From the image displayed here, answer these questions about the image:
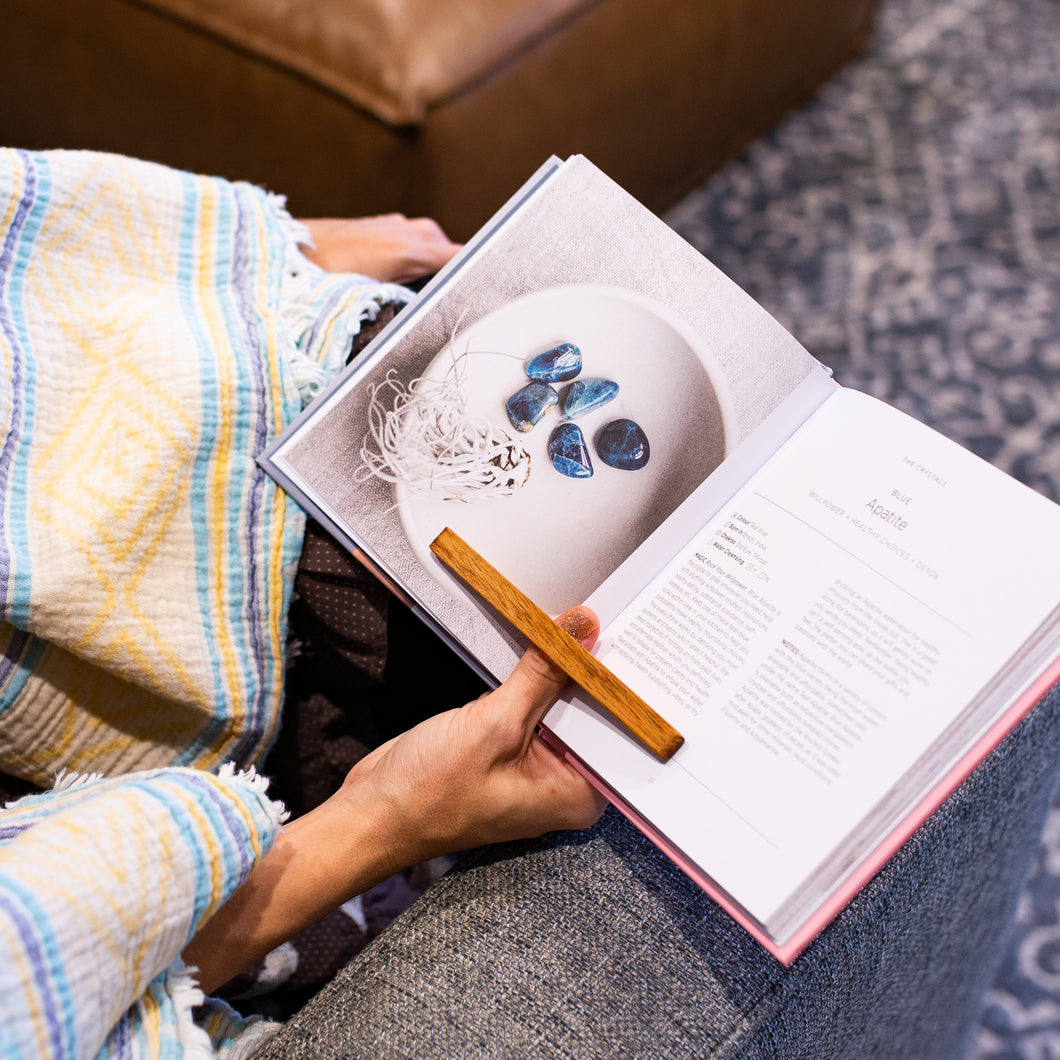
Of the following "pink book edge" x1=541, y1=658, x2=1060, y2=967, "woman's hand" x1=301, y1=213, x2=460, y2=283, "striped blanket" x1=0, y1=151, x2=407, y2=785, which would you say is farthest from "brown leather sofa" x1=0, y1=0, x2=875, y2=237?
"pink book edge" x1=541, y1=658, x2=1060, y2=967

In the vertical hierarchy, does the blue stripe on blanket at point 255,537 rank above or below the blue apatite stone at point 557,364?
below

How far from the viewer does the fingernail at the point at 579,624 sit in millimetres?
515

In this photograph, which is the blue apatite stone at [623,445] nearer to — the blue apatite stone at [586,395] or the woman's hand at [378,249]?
the blue apatite stone at [586,395]

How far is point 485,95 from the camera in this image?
0.92 m

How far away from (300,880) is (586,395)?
323mm

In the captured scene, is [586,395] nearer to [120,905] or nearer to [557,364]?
[557,364]

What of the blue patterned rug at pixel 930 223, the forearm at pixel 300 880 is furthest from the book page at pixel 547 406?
the blue patterned rug at pixel 930 223

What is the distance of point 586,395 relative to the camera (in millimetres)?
567

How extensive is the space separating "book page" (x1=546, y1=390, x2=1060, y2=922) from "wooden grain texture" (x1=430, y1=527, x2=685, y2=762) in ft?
0.05

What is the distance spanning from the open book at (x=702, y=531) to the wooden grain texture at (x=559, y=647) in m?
0.01

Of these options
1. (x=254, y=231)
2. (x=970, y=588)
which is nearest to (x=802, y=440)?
(x=970, y=588)

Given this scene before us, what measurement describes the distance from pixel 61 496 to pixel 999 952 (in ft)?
2.56

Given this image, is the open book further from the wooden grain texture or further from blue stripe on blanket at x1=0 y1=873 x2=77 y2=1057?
blue stripe on blanket at x1=0 y1=873 x2=77 y2=1057

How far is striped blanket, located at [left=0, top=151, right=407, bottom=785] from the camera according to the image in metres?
0.53
